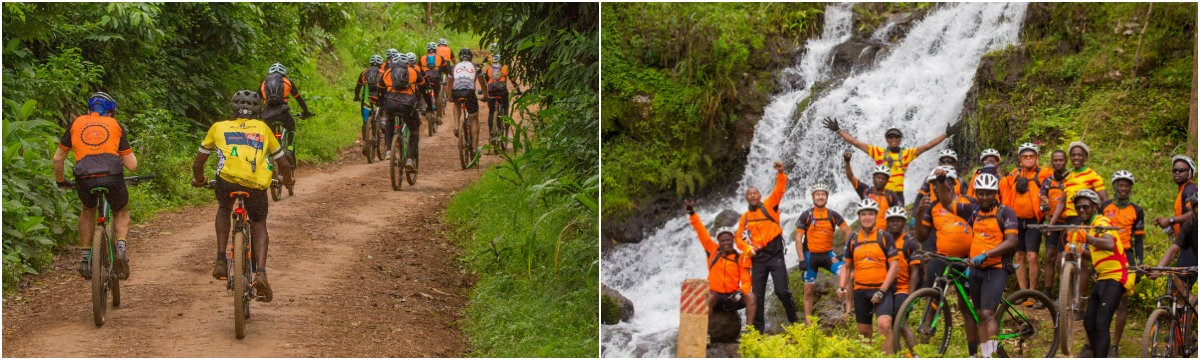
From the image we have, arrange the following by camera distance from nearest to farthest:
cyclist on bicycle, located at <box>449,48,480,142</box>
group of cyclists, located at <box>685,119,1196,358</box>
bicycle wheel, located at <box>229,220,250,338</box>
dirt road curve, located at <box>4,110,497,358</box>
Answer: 1. bicycle wheel, located at <box>229,220,250,338</box>
2. dirt road curve, located at <box>4,110,497,358</box>
3. group of cyclists, located at <box>685,119,1196,358</box>
4. cyclist on bicycle, located at <box>449,48,480,142</box>

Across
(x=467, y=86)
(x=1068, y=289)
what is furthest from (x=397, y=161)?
(x=1068, y=289)

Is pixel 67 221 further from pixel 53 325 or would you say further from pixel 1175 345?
pixel 1175 345

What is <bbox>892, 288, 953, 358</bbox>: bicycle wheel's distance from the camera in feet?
24.9

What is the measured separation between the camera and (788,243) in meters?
13.0

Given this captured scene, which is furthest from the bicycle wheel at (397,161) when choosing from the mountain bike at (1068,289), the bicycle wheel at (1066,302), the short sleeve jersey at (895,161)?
the bicycle wheel at (1066,302)

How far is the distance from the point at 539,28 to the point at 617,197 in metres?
5.53

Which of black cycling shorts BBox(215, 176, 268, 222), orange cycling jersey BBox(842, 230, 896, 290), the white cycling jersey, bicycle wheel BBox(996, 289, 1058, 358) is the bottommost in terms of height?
bicycle wheel BBox(996, 289, 1058, 358)

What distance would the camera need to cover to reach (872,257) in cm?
802

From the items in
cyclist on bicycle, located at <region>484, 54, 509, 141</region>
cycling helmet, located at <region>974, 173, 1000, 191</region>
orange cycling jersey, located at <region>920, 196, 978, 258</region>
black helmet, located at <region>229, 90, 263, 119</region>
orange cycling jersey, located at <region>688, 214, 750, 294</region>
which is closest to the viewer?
black helmet, located at <region>229, 90, 263, 119</region>

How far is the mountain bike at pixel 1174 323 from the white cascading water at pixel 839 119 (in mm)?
5073

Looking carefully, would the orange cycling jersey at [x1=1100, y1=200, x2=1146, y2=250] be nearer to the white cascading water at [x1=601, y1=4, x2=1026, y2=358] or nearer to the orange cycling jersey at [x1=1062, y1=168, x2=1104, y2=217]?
the orange cycling jersey at [x1=1062, y1=168, x2=1104, y2=217]

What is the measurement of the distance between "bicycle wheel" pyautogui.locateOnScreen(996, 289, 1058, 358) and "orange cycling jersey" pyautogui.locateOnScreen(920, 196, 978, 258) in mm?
492

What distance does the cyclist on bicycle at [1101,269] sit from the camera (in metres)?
7.55

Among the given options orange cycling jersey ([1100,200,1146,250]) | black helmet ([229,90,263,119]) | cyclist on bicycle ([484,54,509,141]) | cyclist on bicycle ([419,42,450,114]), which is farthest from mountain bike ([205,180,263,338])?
cyclist on bicycle ([419,42,450,114])
